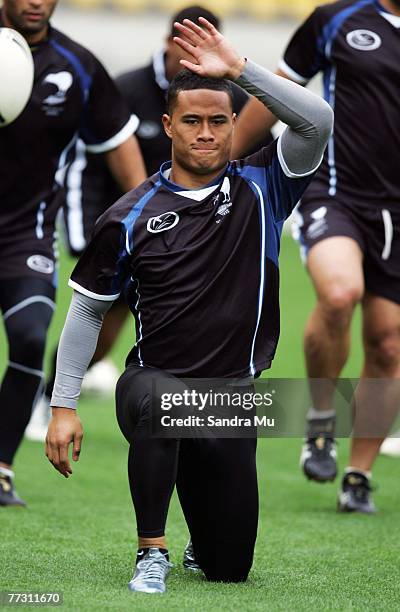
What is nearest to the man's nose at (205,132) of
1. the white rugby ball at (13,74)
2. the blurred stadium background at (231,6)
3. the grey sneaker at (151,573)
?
the grey sneaker at (151,573)

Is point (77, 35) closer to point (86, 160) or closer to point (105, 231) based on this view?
point (86, 160)

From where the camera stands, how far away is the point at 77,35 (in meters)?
22.6

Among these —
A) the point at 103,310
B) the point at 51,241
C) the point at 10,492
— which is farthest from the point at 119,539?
the point at 51,241

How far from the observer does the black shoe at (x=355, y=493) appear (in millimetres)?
6133

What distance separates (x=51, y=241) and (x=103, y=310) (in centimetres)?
197

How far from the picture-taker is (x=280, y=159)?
14.4 feet

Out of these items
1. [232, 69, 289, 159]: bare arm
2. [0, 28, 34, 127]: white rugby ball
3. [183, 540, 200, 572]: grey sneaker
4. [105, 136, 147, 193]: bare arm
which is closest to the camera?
[183, 540, 200, 572]: grey sneaker

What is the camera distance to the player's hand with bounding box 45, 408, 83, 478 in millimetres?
4184

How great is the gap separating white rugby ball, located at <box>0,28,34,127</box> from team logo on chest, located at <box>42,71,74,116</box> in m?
0.29

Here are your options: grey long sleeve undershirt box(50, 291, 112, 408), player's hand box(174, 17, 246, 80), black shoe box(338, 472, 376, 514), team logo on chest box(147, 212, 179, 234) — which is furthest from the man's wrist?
black shoe box(338, 472, 376, 514)

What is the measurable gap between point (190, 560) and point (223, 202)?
1243 mm

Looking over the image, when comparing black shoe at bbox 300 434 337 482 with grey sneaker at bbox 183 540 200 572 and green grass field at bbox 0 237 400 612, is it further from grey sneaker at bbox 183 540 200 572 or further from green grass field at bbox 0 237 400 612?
grey sneaker at bbox 183 540 200 572

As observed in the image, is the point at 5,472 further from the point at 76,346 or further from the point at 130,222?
the point at 130,222

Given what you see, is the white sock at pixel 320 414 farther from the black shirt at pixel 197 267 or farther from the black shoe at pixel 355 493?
the black shirt at pixel 197 267
